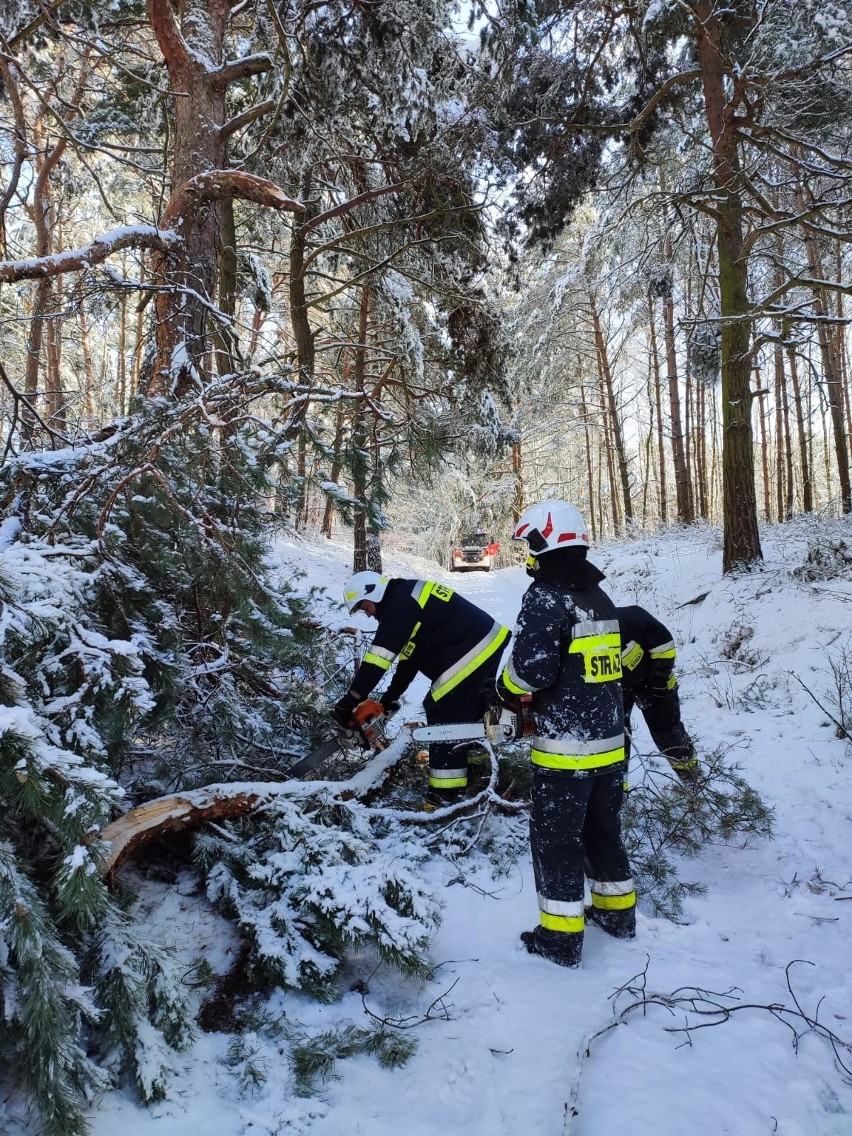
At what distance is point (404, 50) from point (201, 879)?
6.59 m

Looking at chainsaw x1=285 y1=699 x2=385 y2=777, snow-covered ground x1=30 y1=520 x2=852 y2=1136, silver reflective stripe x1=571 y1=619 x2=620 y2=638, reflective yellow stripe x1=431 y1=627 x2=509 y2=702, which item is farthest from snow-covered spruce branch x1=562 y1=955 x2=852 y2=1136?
reflective yellow stripe x1=431 y1=627 x2=509 y2=702

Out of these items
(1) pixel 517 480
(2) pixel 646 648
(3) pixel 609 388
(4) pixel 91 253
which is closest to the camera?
(4) pixel 91 253

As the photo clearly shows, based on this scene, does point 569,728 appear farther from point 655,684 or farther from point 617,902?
point 655,684

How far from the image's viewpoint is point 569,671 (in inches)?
106

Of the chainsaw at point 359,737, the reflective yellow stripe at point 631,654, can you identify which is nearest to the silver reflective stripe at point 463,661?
the chainsaw at point 359,737

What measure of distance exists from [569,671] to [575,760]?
1.20ft

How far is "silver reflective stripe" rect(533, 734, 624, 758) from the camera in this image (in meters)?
2.63

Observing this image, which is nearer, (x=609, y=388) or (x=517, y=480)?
(x=609, y=388)

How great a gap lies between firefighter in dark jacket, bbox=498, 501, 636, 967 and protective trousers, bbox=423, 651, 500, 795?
118 centimetres

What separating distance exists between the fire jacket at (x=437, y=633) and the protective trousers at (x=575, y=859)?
4.72ft

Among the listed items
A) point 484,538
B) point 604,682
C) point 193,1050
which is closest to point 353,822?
point 193,1050

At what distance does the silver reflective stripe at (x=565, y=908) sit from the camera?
8.29 ft

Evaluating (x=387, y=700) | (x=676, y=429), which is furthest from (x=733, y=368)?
(x=676, y=429)

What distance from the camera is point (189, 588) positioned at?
3375 mm
